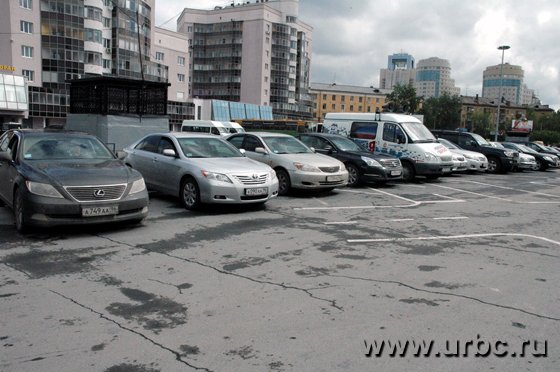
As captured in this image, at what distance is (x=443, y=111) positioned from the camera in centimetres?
10206

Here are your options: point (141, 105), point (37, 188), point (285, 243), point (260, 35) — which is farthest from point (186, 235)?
point (260, 35)

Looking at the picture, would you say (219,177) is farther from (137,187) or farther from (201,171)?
(137,187)

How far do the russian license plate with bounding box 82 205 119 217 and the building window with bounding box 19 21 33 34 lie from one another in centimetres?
5663

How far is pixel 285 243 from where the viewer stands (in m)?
7.07

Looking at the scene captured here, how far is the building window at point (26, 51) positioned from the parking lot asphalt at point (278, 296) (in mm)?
53892

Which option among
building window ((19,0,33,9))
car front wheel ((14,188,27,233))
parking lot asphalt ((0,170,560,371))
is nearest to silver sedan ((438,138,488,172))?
parking lot asphalt ((0,170,560,371))

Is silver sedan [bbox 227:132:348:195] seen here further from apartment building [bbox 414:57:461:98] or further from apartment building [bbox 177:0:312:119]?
apartment building [bbox 414:57:461:98]

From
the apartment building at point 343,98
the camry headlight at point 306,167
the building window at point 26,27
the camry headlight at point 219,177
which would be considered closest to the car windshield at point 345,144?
the camry headlight at point 306,167

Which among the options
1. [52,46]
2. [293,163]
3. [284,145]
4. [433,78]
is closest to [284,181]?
[293,163]

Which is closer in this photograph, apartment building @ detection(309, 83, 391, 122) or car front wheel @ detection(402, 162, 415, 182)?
car front wheel @ detection(402, 162, 415, 182)

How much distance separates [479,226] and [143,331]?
22.6ft

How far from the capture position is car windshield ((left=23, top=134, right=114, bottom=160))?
7.97 m

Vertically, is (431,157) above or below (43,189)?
above

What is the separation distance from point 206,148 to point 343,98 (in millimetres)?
127265
